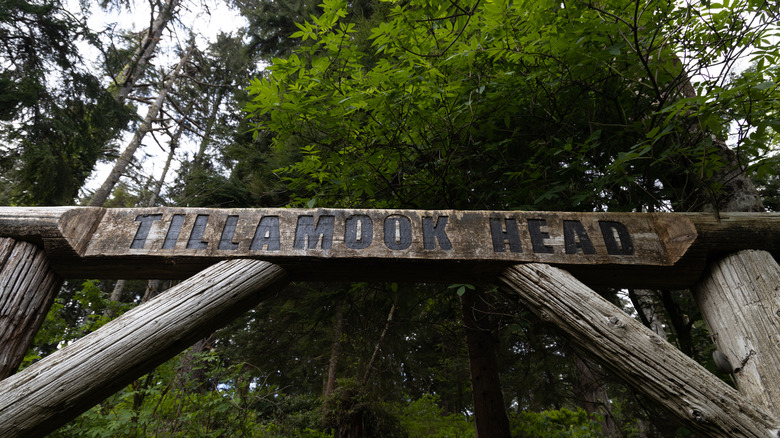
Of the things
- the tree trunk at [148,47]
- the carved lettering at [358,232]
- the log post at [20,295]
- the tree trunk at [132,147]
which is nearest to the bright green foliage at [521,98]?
the carved lettering at [358,232]

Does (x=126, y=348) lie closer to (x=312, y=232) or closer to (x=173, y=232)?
(x=173, y=232)

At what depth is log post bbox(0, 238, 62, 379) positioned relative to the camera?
5.80 ft

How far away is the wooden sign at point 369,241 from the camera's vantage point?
1.93m

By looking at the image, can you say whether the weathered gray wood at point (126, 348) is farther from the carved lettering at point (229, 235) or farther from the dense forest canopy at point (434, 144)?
the dense forest canopy at point (434, 144)

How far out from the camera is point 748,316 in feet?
5.80

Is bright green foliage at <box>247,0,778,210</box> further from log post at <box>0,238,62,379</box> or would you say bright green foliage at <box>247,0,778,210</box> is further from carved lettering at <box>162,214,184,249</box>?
log post at <box>0,238,62,379</box>

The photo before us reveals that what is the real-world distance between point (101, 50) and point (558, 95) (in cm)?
885

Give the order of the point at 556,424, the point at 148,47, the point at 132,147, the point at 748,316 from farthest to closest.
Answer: the point at 148,47 < the point at 132,147 < the point at 556,424 < the point at 748,316

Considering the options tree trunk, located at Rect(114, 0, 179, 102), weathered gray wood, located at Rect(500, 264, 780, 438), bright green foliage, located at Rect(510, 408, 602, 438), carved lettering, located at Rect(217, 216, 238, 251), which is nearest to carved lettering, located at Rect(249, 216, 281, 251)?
carved lettering, located at Rect(217, 216, 238, 251)

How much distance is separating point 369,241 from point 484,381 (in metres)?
2.17

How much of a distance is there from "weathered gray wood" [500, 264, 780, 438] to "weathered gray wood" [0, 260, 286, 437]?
1.40 m

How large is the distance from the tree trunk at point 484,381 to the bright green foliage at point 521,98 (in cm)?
112

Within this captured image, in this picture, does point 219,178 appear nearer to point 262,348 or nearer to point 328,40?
point 262,348

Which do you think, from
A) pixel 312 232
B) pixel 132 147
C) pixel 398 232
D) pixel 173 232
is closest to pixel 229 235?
pixel 173 232
